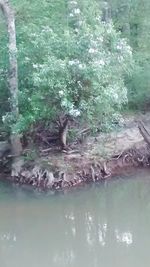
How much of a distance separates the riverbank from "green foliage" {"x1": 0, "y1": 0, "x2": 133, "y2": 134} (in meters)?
0.88

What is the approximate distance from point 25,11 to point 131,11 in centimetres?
346

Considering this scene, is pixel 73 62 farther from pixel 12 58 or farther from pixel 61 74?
pixel 12 58

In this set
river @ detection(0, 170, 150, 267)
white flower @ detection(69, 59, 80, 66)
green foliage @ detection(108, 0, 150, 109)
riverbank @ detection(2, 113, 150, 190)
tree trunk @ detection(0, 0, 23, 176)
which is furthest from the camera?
green foliage @ detection(108, 0, 150, 109)

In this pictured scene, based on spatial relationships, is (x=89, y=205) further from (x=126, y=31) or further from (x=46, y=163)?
(x=126, y=31)

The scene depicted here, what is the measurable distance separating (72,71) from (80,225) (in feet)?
10.1

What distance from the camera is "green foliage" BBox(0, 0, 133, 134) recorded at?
11242 mm

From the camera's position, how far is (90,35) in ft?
37.6

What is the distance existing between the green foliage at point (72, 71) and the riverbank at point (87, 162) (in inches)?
34.5

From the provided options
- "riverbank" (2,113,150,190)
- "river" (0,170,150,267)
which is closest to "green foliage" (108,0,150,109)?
"riverbank" (2,113,150,190)

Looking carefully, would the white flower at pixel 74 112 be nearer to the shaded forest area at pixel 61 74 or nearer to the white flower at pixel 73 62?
the shaded forest area at pixel 61 74

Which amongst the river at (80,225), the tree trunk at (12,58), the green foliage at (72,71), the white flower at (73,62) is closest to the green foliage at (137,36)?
the green foliage at (72,71)

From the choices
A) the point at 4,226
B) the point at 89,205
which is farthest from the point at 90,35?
the point at 4,226

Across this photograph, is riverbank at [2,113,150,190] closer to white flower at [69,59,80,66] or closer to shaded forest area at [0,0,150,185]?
shaded forest area at [0,0,150,185]

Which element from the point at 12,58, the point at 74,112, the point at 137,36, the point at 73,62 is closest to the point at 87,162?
the point at 74,112
